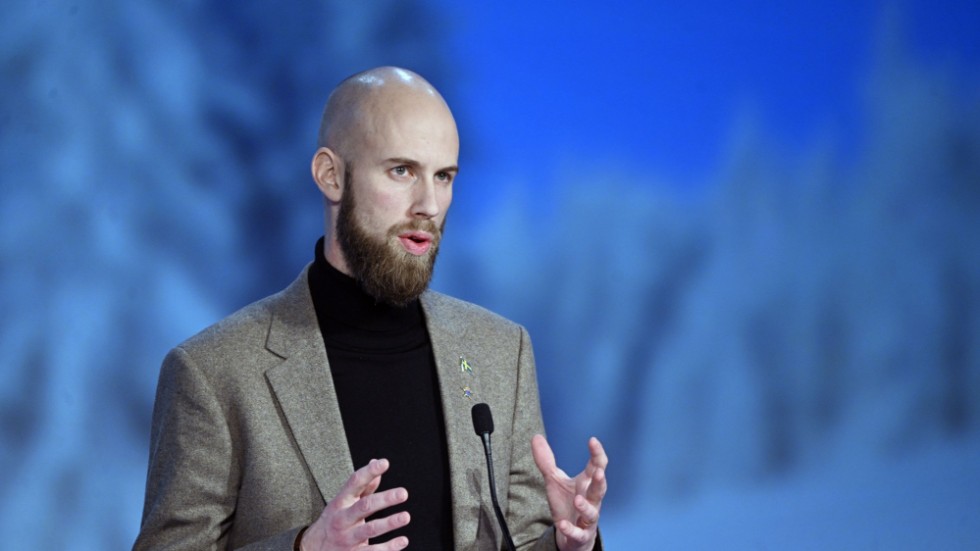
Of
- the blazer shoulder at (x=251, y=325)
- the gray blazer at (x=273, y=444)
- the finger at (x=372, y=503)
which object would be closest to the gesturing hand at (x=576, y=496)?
the gray blazer at (x=273, y=444)

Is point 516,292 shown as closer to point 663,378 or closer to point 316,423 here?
point 663,378

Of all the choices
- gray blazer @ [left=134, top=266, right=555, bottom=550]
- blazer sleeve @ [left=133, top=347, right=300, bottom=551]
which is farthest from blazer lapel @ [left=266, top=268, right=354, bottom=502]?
blazer sleeve @ [left=133, top=347, right=300, bottom=551]

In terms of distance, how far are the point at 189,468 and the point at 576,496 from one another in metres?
0.76

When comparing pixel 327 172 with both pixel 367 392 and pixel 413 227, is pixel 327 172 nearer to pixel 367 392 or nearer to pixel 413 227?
pixel 413 227

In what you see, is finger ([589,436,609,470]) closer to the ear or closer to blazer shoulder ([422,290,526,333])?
blazer shoulder ([422,290,526,333])

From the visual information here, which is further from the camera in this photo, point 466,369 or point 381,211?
point 466,369

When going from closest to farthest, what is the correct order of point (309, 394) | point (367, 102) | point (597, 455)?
1. point (597, 455)
2. point (309, 394)
3. point (367, 102)

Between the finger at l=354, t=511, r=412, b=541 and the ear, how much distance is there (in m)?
0.86

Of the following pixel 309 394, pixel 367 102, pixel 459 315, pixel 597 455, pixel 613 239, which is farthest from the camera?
pixel 613 239

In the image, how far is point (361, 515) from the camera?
1.91m

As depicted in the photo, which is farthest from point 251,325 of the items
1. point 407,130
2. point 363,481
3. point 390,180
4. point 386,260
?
point 363,481

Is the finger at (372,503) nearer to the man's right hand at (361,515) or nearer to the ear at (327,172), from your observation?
the man's right hand at (361,515)

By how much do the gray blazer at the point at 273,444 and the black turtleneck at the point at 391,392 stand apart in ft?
0.14

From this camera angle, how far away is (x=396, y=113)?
2475 millimetres
